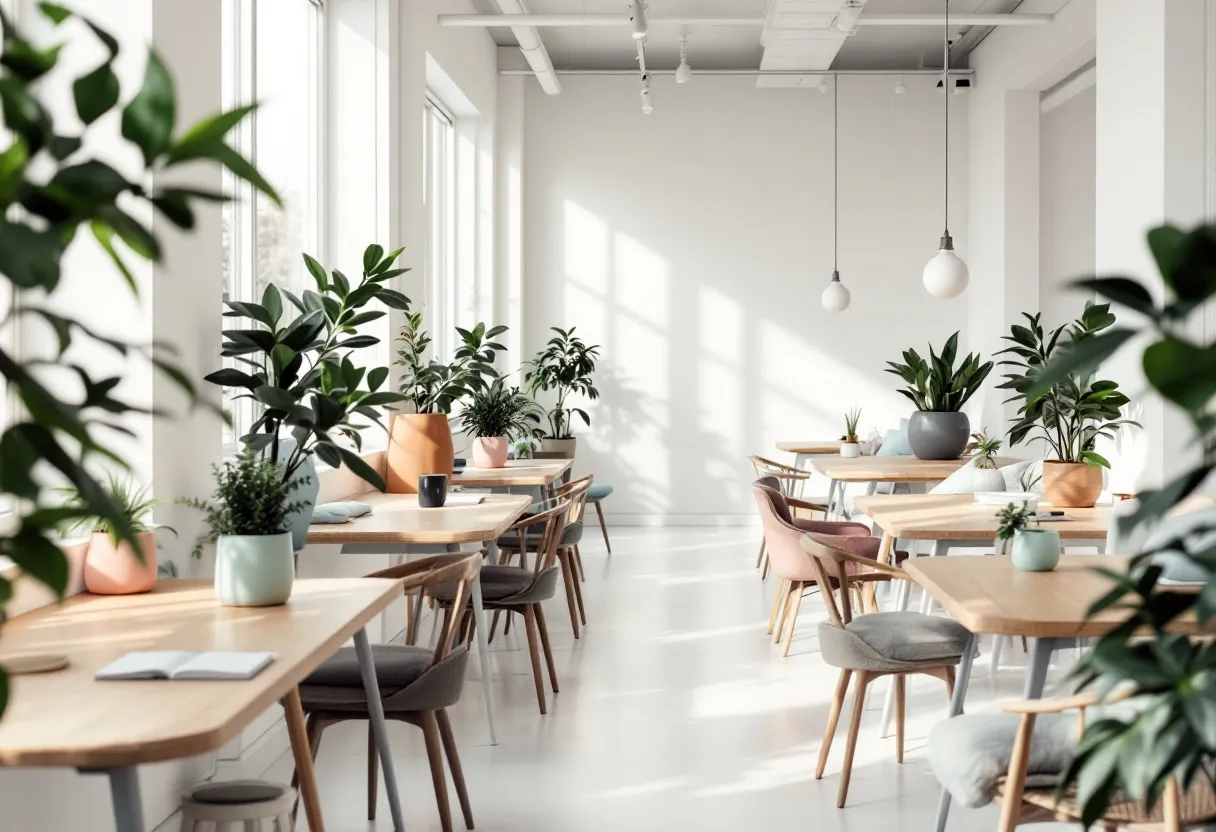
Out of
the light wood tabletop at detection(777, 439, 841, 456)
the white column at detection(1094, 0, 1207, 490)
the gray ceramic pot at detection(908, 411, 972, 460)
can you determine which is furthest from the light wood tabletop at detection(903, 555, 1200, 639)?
the light wood tabletop at detection(777, 439, 841, 456)

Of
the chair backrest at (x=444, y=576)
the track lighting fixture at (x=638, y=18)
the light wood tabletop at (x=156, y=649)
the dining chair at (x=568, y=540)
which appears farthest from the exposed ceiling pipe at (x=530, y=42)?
the light wood tabletop at (x=156, y=649)

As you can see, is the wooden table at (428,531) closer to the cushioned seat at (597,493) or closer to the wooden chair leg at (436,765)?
the wooden chair leg at (436,765)

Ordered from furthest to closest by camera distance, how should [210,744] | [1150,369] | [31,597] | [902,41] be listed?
1. [902,41]
2. [31,597]
3. [210,744]
4. [1150,369]

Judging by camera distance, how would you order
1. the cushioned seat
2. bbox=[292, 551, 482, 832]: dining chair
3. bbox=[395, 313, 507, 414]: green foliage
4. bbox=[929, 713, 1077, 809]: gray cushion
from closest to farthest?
1. bbox=[929, 713, 1077, 809]: gray cushion
2. bbox=[292, 551, 482, 832]: dining chair
3. bbox=[395, 313, 507, 414]: green foliage
4. the cushioned seat

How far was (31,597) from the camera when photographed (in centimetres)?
273

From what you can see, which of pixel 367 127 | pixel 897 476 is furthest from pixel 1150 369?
pixel 367 127

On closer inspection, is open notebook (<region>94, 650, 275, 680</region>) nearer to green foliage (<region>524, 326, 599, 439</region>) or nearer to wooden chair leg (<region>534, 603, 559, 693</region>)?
wooden chair leg (<region>534, 603, 559, 693</region>)

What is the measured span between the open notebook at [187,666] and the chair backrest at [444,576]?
86 centimetres

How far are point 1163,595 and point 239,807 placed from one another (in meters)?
2.03

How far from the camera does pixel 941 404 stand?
6.09 metres

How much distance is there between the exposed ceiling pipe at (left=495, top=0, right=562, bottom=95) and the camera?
763 cm

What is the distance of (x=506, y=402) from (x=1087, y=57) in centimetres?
455

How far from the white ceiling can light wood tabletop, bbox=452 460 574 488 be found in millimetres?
3882

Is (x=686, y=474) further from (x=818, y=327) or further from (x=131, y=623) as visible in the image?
(x=131, y=623)
